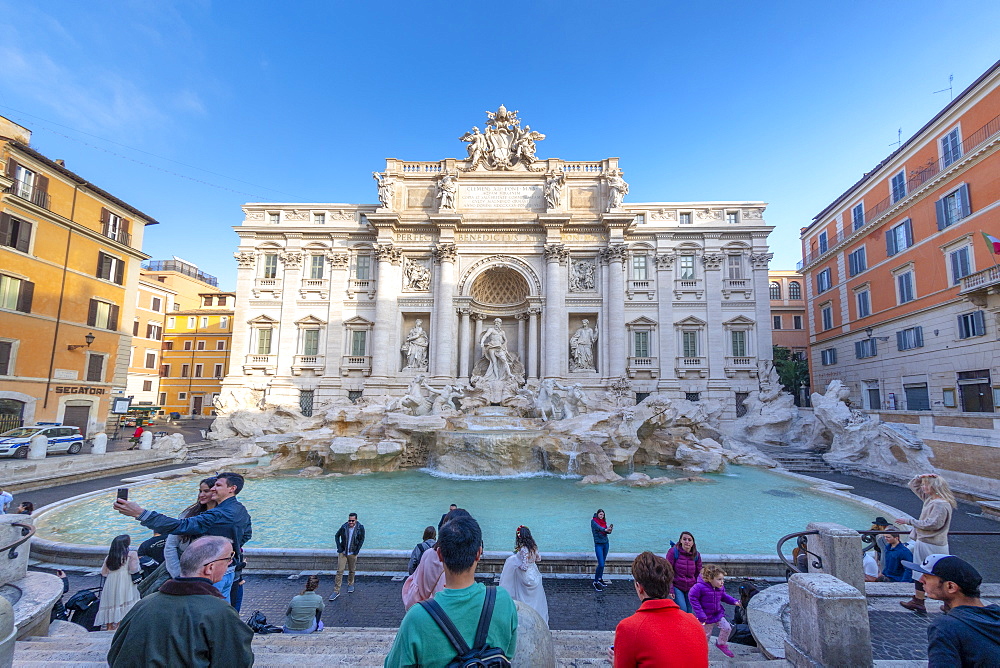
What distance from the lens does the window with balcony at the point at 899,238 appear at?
19.8 m

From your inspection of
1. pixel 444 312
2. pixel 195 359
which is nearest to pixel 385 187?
pixel 444 312

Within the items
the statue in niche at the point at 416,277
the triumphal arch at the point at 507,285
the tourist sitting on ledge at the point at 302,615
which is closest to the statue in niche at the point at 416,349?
the triumphal arch at the point at 507,285

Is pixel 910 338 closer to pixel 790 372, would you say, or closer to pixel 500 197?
pixel 790 372

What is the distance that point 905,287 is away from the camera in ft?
65.4

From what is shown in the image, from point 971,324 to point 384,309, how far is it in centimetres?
2527

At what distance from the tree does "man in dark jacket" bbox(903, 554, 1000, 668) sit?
93.9ft

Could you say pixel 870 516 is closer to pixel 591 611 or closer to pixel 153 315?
pixel 591 611

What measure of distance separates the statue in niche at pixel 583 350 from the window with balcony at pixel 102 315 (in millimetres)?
23031

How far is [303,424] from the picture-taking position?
17.5 meters

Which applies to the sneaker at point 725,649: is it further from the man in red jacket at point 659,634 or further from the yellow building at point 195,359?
the yellow building at point 195,359

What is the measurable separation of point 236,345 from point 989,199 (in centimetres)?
3416

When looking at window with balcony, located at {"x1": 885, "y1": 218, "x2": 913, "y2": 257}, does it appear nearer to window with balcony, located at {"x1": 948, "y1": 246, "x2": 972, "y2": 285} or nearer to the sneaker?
window with balcony, located at {"x1": 948, "y1": 246, "x2": 972, "y2": 285}

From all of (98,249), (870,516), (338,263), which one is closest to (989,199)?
(870,516)

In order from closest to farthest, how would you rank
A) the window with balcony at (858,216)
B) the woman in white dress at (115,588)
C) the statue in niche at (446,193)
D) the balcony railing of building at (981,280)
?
the woman in white dress at (115,588)
the balcony railing of building at (981,280)
the window with balcony at (858,216)
the statue in niche at (446,193)
